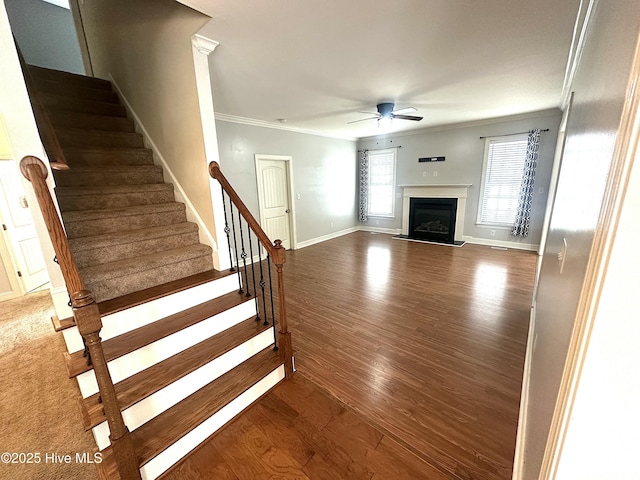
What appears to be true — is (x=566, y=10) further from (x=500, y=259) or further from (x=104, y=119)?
(x=104, y=119)

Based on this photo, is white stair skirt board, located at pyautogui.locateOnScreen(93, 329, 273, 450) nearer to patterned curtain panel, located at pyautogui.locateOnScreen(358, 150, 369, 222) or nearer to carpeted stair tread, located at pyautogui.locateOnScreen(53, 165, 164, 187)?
carpeted stair tread, located at pyautogui.locateOnScreen(53, 165, 164, 187)

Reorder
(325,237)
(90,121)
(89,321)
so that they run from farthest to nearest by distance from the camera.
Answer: (325,237) < (90,121) < (89,321)

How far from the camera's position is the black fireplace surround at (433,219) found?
19.8 ft

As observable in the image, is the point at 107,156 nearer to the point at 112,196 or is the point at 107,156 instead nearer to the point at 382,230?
the point at 112,196

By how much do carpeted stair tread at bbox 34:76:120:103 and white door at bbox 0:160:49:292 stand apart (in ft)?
4.04

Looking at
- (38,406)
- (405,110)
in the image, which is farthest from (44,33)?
(405,110)

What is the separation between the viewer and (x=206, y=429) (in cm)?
162

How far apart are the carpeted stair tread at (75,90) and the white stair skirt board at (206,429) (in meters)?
3.97

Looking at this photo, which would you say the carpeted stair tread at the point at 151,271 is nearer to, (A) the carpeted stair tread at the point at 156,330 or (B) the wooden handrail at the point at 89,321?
(A) the carpeted stair tread at the point at 156,330

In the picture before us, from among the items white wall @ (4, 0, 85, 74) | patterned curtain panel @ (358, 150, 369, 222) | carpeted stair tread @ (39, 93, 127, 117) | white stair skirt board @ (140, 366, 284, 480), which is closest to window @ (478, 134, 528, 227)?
patterned curtain panel @ (358, 150, 369, 222)

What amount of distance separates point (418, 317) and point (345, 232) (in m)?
4.61

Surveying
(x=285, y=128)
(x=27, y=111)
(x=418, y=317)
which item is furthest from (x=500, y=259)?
(x=27, y=111)

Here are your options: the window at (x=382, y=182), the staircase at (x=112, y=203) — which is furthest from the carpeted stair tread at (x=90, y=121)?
the window at (x=382, y=182)

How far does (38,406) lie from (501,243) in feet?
23.5
